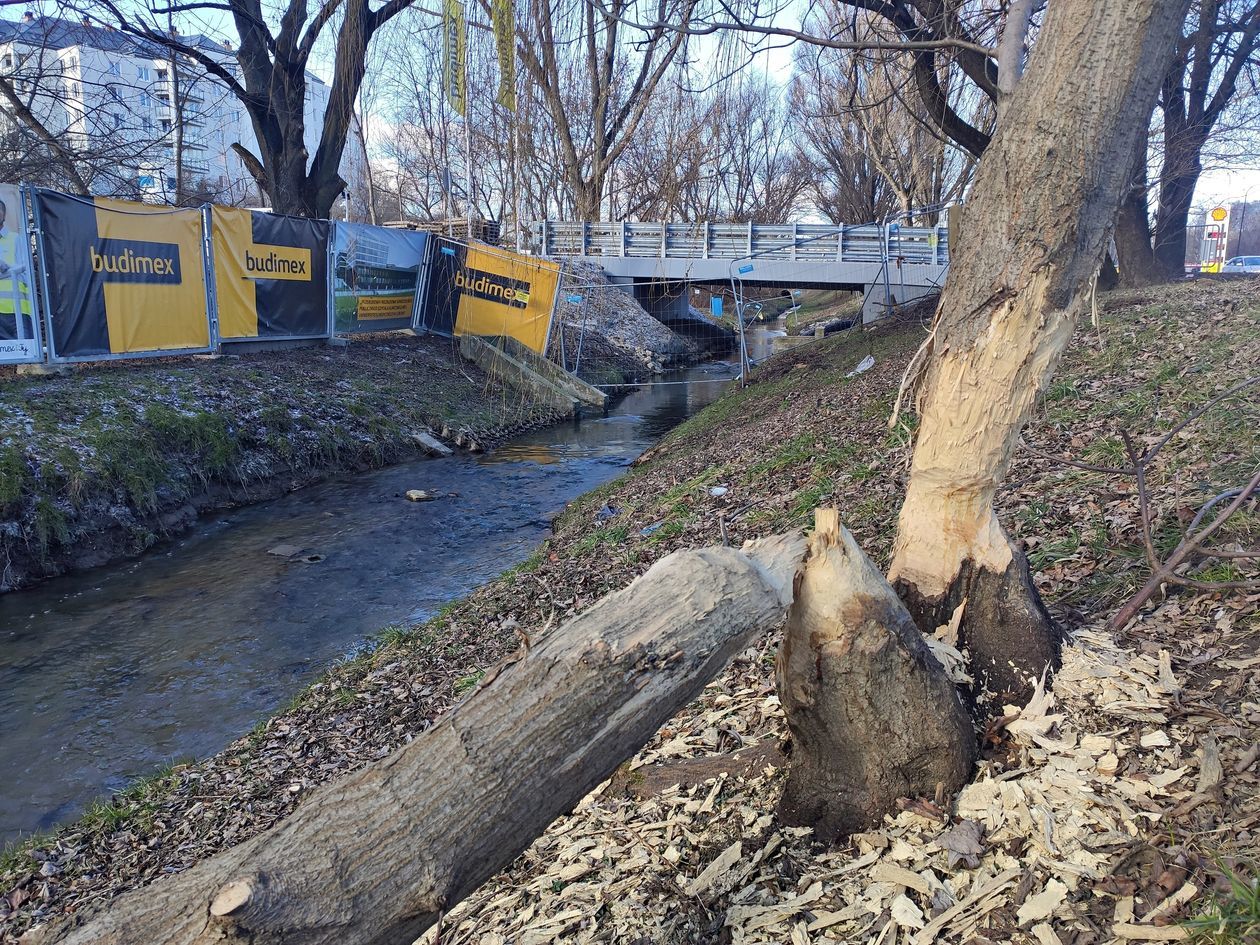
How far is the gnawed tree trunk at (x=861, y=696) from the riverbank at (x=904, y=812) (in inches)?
4.0

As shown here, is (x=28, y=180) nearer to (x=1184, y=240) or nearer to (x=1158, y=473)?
(x=1158, y=473)

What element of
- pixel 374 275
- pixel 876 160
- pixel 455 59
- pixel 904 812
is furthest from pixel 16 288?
pixel 876 160

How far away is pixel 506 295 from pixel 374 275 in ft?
8.78

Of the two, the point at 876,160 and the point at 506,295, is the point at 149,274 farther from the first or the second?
the point at 876,160

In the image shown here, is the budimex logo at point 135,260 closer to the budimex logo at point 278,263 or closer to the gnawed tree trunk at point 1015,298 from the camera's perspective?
the budimex logo at point 278,263

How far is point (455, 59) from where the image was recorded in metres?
19.2

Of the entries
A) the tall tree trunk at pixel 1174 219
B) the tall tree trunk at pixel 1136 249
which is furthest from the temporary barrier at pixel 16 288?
the tall tree trunk at pixel 1174 219

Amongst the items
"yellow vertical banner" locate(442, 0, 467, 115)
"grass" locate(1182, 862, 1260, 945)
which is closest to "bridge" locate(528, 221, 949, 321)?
"yellow vertical banner" locate(442, 0, 467, 115)

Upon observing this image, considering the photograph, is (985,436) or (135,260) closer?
(985,436)

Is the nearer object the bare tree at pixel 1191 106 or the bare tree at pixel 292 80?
the bare tree at pixel 1191 106

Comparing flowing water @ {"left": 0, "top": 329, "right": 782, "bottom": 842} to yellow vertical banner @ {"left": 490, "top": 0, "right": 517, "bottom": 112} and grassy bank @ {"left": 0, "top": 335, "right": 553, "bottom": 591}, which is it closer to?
grassy bank @ {"left": 0, "top": 335, "right": 553, "bottom": 591}

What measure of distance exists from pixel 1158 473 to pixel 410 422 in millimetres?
11599

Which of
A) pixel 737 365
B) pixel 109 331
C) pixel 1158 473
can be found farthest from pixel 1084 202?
pixel 737 365

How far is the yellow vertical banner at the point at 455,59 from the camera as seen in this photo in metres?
16.4
